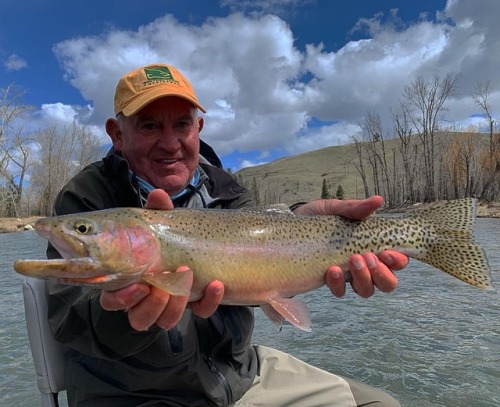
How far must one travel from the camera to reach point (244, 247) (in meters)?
2.80

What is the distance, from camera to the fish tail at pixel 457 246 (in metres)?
3.32

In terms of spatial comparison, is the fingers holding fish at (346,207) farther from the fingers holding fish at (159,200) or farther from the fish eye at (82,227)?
the fish eye at (82,227)

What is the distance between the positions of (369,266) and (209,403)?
130cm

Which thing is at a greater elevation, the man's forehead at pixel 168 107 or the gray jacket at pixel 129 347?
the man's forehead at pixel 168 107

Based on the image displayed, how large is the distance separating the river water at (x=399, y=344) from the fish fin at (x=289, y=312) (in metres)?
2.55

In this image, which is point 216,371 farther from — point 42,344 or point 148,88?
point 148,88

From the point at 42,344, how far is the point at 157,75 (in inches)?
74.6

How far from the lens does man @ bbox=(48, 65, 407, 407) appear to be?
2355mm

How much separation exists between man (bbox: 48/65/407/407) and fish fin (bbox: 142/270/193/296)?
0.12 feet

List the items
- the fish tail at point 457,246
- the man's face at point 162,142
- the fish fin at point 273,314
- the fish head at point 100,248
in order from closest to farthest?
the fish head at point 100,248
the fish fin at point 273,314
the man's face at point 162,142
the fish tail at point 457,246

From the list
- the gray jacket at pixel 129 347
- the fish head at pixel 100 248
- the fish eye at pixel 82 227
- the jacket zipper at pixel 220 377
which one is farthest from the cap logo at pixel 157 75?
the jacket zipper at pixel 220 377

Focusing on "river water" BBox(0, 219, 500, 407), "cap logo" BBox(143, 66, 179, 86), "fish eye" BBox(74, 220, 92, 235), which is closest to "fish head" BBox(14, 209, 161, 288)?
"fish eye" BBox(74, 220, 92, 235)

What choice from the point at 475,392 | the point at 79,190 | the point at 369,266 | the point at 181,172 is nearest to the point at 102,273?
the point at 79,190

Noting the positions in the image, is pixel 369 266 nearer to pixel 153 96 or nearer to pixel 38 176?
pixel 153 96
